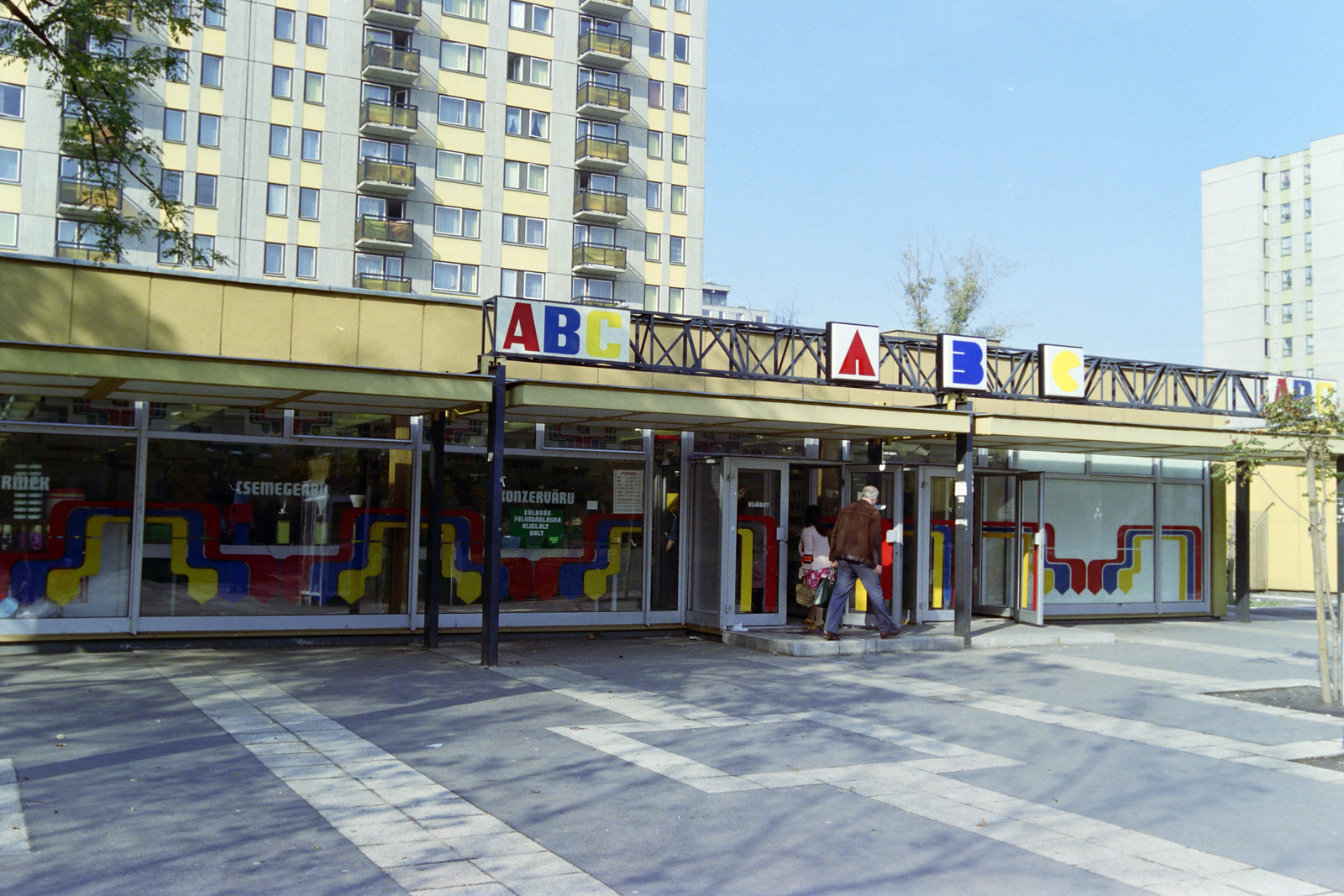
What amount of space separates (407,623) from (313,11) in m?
39.3

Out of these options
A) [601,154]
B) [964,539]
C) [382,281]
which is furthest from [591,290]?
[964,539]

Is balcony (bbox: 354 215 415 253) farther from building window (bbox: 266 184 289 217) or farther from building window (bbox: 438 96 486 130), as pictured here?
building window (bbox: 438 96 486 130)

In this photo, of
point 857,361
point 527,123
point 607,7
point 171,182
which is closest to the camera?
point 857,361

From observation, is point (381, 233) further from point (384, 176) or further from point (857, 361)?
point (857, 361)

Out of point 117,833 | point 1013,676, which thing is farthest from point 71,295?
point 1013,676

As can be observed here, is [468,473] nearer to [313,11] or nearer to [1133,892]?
[1133,892]

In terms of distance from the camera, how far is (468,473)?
44.4 feet

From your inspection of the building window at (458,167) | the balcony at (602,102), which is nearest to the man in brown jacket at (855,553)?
the building window at (458,167)

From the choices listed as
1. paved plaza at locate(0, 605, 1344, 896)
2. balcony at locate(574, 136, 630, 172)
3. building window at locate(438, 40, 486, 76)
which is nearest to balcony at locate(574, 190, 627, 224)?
balcony at locate(574, 136, 630, 172)

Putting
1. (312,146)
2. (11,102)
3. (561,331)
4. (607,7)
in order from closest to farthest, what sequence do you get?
(561,331)
(11,102)
(312,146)
(607,7)

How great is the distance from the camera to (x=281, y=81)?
148ft

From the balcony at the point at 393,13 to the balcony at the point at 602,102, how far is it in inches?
309

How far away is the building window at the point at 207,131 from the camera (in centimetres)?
4378

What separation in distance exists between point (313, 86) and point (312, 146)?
2.34m
